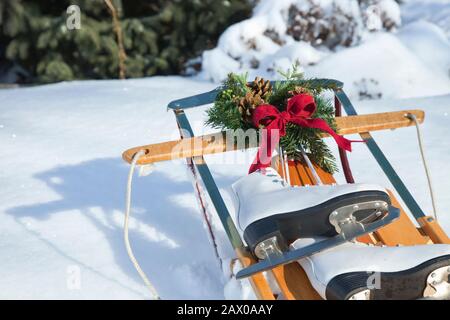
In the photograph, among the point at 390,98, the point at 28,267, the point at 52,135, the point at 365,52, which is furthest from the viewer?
the point at 365,52

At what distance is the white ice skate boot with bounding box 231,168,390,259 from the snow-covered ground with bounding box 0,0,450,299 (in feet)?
0.67

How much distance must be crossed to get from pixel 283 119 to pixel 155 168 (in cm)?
96

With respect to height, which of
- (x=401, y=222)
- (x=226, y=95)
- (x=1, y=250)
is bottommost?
(x=1, y=250)

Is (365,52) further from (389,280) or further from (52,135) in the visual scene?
(389,280)

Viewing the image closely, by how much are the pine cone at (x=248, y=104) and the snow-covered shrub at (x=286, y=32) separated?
90.3 inches

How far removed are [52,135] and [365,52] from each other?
197 cm

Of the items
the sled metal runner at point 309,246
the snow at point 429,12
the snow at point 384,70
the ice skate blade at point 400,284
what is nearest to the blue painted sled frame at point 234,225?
the sled metal runner at point 309,246

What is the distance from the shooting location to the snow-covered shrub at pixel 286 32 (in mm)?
4156

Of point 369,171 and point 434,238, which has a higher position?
point 434,238

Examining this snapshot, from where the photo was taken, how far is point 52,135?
2.95 meters

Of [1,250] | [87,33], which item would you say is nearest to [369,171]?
[1,250]

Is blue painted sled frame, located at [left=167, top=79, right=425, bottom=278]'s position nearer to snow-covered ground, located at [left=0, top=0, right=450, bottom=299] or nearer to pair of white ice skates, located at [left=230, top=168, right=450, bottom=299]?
pair of white ice skates, located at [left=230, top=168, right=450, bottom=299]

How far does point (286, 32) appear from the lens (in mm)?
4258

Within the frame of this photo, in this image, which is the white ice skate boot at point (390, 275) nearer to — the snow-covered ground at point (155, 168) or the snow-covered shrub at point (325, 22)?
the snow-covered ground at point (155, 168)
